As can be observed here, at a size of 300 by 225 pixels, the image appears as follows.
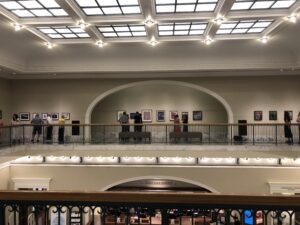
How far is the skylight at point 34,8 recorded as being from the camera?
1002 centimetres

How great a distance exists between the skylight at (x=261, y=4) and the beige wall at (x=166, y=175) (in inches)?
259

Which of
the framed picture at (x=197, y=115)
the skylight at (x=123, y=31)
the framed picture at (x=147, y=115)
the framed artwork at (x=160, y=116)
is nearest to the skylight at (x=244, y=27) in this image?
the skylight at (x=123, y=31)

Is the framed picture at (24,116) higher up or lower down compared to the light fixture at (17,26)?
lower down

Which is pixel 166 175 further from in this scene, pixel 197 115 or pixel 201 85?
pixel 197 115

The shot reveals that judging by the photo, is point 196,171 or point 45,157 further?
point 45,157

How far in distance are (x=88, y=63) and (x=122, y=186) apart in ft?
25.8

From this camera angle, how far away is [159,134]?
19.5m

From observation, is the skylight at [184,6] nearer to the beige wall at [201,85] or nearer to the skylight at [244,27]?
the skylight at [244,27]

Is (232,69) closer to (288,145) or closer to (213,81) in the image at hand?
(213,81)

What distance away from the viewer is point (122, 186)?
18.6 metres

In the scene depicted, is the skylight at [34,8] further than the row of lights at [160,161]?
No

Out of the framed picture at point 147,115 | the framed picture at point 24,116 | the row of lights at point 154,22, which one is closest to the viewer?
the row of lights at point 154,22

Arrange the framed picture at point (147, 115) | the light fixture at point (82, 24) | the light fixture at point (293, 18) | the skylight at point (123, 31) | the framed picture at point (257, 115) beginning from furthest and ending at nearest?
1. the framed picture at point (147, 115)
2. the framed picture at point (257, 115)
3. the skylight at point (123, 31)
4. the light fixture at point (82, 24)
5. the light fixture at point (293, 18)

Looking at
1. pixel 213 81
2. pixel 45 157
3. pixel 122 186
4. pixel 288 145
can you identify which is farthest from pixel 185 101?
pixel 45 157
